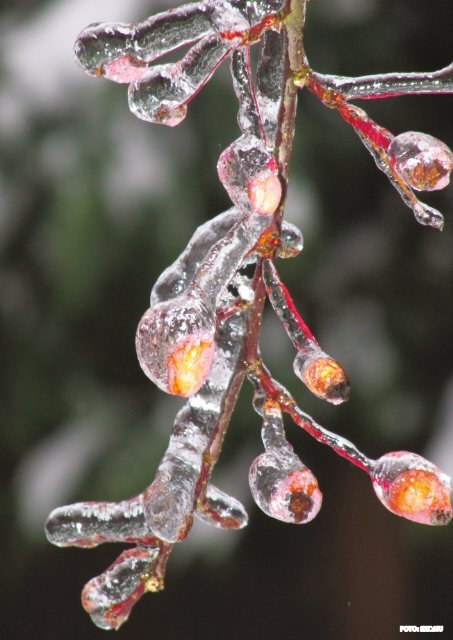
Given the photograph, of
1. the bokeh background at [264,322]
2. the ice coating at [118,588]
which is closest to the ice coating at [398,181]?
the ice coating at [118,588]

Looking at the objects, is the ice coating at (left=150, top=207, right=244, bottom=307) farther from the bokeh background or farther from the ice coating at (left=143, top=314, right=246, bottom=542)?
the bokeh background

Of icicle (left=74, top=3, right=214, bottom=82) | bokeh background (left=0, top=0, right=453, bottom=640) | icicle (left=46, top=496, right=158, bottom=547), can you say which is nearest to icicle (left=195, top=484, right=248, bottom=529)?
icicle (left=46, top=496, right=158, bottom=547)

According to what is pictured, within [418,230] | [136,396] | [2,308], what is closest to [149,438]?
[136,396]

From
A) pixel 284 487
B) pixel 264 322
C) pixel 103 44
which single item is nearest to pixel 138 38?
pixel 103 44

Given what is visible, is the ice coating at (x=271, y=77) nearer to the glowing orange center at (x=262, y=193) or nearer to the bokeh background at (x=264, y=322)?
the glowing orange center at (x=262, y=193)

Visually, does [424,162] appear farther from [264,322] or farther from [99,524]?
[264,322]

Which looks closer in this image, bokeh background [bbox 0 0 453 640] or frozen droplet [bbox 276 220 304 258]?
frozen droplet [bbox 276 220 304 258]
